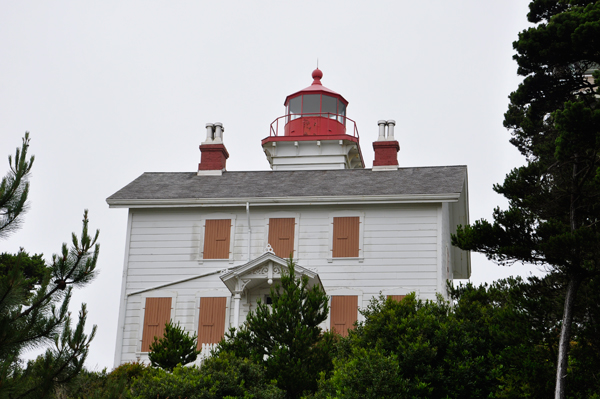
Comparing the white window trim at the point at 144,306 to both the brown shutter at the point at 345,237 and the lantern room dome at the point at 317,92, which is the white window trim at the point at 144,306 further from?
the lantern room dome at the point at 317,92

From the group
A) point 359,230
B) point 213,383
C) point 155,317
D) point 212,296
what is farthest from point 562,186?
point 155,317

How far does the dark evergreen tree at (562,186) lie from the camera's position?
1135 cm

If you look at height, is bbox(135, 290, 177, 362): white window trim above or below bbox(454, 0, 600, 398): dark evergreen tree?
below

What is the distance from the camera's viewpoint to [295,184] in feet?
74.0

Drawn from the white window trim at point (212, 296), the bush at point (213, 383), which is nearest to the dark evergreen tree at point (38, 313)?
the bush at point (213, 383)

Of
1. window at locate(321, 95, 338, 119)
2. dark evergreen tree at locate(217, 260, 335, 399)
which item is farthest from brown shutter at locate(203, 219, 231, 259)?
window at locate(321, 95, 338, 119)

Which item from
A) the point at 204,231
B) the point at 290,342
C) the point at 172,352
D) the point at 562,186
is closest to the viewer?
the point at 562,186

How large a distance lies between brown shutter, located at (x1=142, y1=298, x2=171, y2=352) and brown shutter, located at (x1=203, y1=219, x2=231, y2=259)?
1.68 meters

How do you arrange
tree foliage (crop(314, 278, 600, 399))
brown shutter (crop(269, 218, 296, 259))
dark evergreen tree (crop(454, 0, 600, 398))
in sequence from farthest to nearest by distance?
brown shutter (crop(269, 218, 296, 259)) < tree foliage (crop(314, 278, 600, 399)) < dark evergreen tree (crop(454, 0, 600, 398))

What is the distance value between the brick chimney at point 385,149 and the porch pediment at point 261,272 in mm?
5551

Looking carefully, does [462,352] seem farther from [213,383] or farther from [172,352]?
[172,352]

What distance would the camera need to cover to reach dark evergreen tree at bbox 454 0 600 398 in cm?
1135

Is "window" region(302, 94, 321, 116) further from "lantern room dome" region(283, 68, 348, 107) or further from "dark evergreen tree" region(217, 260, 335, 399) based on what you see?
"dark evergreen tree" region(217, 260, 335, 399)

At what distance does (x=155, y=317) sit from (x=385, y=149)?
8572 millimetres
